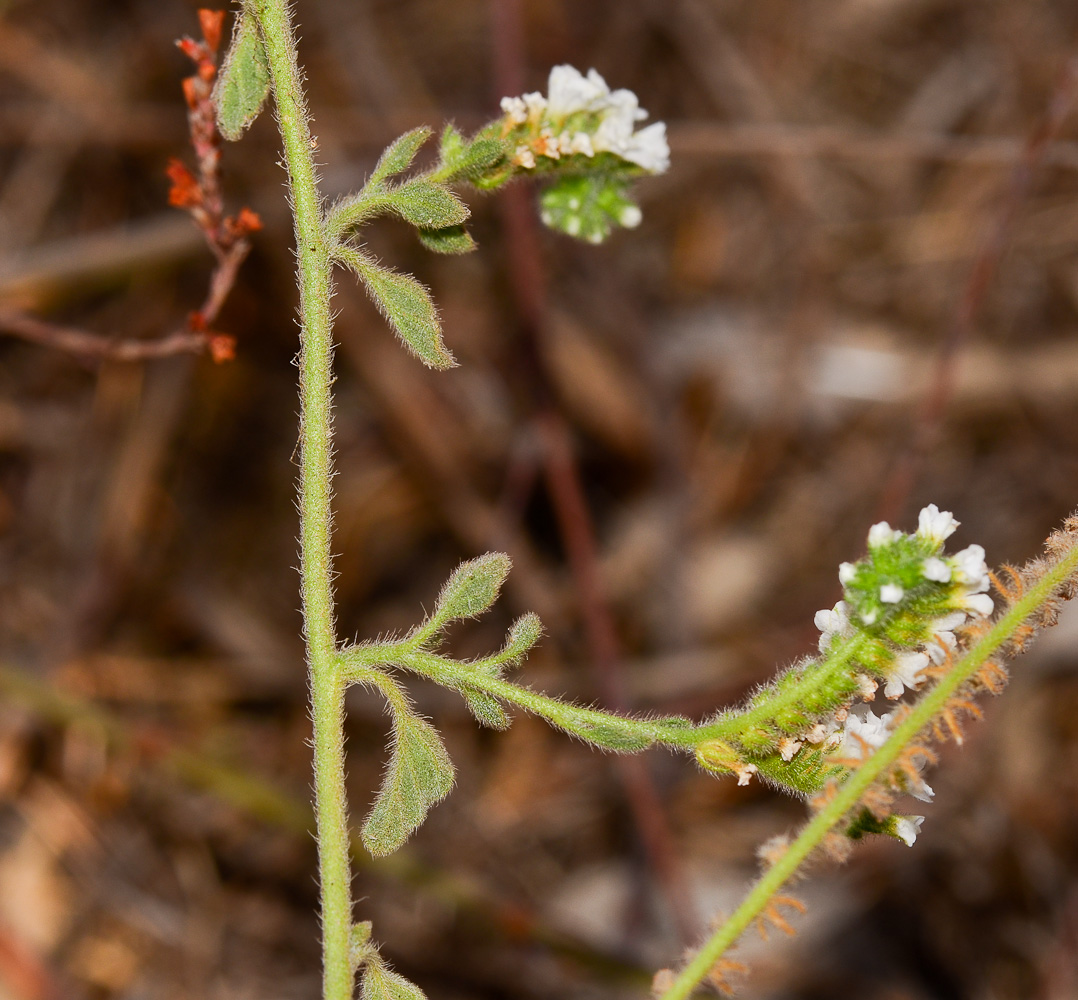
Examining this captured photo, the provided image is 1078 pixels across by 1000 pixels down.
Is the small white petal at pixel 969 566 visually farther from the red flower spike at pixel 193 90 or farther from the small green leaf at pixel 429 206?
the red flower spike at pixel 193 90

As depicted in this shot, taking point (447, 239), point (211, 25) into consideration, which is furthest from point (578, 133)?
point (211, 25)

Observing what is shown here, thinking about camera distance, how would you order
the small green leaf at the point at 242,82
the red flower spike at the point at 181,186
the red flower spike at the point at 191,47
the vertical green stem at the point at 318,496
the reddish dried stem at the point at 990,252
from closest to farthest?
the vertical green stem at the point at 318,496
the small green leaf at the point at 242,82
the red flower spike at the point at 191,47
the red flower spike at the point at 181,186
the reddish dried stem at the point at 990,252

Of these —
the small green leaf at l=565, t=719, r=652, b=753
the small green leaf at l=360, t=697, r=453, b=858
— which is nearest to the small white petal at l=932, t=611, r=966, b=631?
the small green leaf at l=565, t=719, r=652, b=753

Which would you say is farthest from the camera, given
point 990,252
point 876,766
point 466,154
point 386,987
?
point 990,252

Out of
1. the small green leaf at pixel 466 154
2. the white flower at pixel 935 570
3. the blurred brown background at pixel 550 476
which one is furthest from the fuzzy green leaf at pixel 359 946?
the blurred brown background at pixel 550 476

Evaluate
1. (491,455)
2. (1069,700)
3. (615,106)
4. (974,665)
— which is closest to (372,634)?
(491,455)

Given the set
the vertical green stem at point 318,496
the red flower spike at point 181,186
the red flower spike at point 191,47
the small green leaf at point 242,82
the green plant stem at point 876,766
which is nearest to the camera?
the green plant stem at point 876,766

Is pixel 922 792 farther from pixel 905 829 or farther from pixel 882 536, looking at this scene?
pixel 882 536

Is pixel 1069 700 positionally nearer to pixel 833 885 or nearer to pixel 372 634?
pixel 833 885
